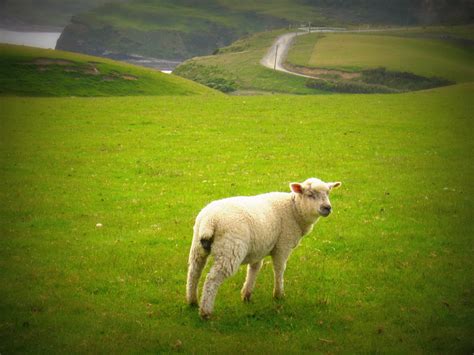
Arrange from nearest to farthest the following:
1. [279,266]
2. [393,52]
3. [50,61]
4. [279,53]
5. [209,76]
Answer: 1. [279,266]
2. [50,61]
3. [393,52]
4. [209,76]
5. [279,53]

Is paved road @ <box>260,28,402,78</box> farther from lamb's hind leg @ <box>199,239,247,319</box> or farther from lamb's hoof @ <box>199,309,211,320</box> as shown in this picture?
lamb's hoof @ <box>199,309,211,320</box>

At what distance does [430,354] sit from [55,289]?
25.5ft

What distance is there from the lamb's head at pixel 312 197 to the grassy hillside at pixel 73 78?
149 feet

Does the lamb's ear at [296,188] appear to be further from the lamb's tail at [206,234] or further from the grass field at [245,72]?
the grass field at [245,72]

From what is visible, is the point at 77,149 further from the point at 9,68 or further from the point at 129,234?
the point at 9,68

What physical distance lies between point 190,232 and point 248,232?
18.5 feet

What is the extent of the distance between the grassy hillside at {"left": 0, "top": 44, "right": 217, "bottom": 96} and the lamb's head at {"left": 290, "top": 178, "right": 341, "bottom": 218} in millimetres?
45565

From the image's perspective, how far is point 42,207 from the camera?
16641mm

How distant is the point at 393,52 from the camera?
92.0m

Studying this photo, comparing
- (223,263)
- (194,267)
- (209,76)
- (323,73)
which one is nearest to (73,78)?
(209,76)

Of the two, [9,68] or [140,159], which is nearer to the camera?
[140,159]

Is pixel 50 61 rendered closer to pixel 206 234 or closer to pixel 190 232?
pixel 190 232

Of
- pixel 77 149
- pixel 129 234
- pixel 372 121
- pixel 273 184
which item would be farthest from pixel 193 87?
pixel 129 234

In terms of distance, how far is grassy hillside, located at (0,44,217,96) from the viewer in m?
52.4
